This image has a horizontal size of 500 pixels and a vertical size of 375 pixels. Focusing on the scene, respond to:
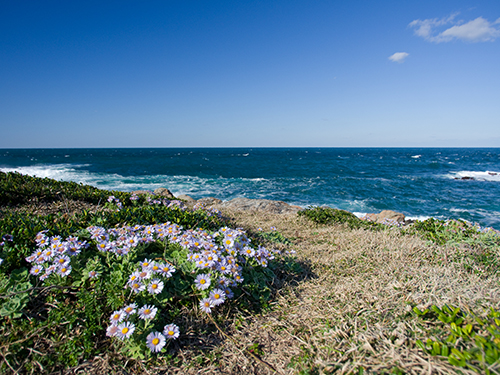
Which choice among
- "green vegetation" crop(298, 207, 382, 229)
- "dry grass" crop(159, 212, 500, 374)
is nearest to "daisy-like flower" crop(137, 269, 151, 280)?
"dry grass" crop(159, 212, 500, 374)

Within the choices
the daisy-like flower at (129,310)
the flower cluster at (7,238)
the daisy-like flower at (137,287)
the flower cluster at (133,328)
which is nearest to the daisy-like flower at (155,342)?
the flower cluster at (133,328)

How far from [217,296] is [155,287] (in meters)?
0.57

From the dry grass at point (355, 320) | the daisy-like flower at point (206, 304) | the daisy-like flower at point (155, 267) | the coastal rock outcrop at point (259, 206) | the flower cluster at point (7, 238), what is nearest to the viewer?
the dry grass at point (355, 320)

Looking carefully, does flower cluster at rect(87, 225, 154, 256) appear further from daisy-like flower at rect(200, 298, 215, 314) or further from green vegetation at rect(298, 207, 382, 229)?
green vegetation at rect(298, 207, 382, 229)

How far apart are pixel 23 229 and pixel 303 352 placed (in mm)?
3522

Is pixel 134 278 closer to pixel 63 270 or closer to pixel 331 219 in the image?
pixel 63 270

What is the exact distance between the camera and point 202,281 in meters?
2.39

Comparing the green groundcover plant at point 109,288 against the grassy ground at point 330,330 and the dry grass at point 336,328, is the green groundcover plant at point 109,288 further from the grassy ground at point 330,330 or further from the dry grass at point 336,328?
the dry grass at point 336,328

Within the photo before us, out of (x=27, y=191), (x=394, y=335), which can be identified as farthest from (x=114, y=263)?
(x=27, y=191)

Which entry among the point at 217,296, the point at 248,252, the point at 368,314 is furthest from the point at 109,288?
the point at 368,314

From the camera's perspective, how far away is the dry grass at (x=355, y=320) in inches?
71.7

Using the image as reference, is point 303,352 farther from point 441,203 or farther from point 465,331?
point 441,203

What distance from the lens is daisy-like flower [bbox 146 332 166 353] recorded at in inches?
77.5

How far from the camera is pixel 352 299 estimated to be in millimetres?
2627
